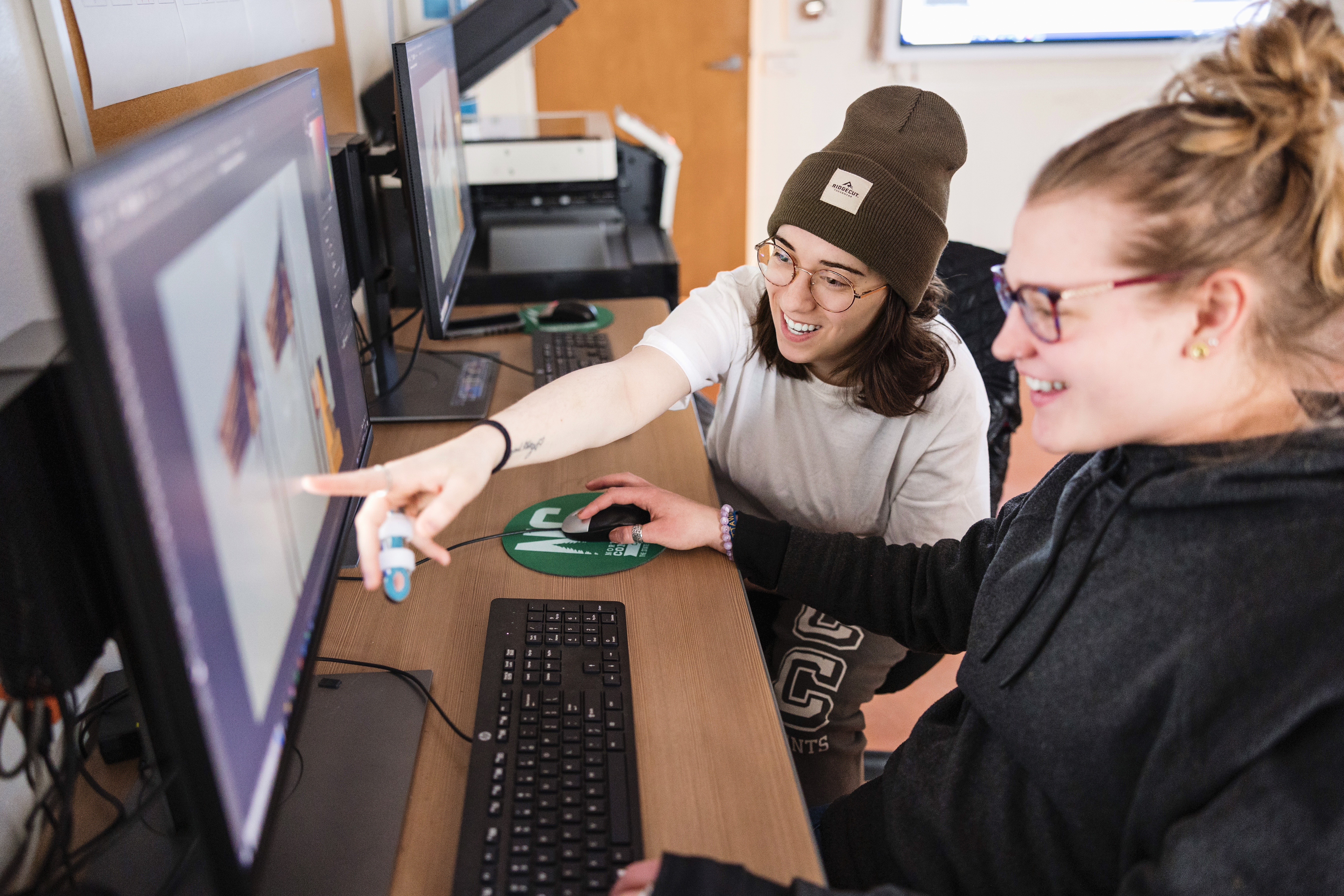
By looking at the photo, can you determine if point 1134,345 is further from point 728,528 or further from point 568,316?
point 568,316

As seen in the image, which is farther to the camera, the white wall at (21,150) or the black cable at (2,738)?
the white wall at (21,150)

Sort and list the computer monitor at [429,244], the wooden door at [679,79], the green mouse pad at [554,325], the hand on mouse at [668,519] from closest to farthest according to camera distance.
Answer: the hand on mouse at [668,519], the computer monitor at [429,244], the green mouse pad at [554,325], the wooden door at [679,79]

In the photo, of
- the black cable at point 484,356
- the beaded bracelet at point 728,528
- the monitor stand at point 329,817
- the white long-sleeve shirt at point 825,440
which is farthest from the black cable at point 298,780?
the black cable at point 484,356

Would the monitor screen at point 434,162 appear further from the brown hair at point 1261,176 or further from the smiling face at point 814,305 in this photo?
the brown hair at point 1261,176

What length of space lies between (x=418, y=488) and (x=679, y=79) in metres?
3.33

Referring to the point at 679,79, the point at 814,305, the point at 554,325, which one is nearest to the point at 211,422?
the point at 814,305

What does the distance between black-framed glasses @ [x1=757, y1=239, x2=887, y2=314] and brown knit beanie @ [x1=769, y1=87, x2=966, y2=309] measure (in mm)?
35

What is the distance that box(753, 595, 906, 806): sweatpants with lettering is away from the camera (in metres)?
1.24

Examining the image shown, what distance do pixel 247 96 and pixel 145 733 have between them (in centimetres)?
49

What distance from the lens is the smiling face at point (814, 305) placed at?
113 cm

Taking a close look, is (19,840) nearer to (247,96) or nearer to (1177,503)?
(247,96)

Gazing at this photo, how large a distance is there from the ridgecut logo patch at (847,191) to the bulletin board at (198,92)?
597 millimetres

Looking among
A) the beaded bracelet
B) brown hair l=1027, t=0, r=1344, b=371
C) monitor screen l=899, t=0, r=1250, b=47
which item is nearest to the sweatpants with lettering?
the beaded bracelet

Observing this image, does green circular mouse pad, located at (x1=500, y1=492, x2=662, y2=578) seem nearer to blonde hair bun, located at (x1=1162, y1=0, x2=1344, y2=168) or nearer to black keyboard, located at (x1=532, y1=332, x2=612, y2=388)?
black keyboard, located at (x1=532, y1=332, x2=612, y2=388)
